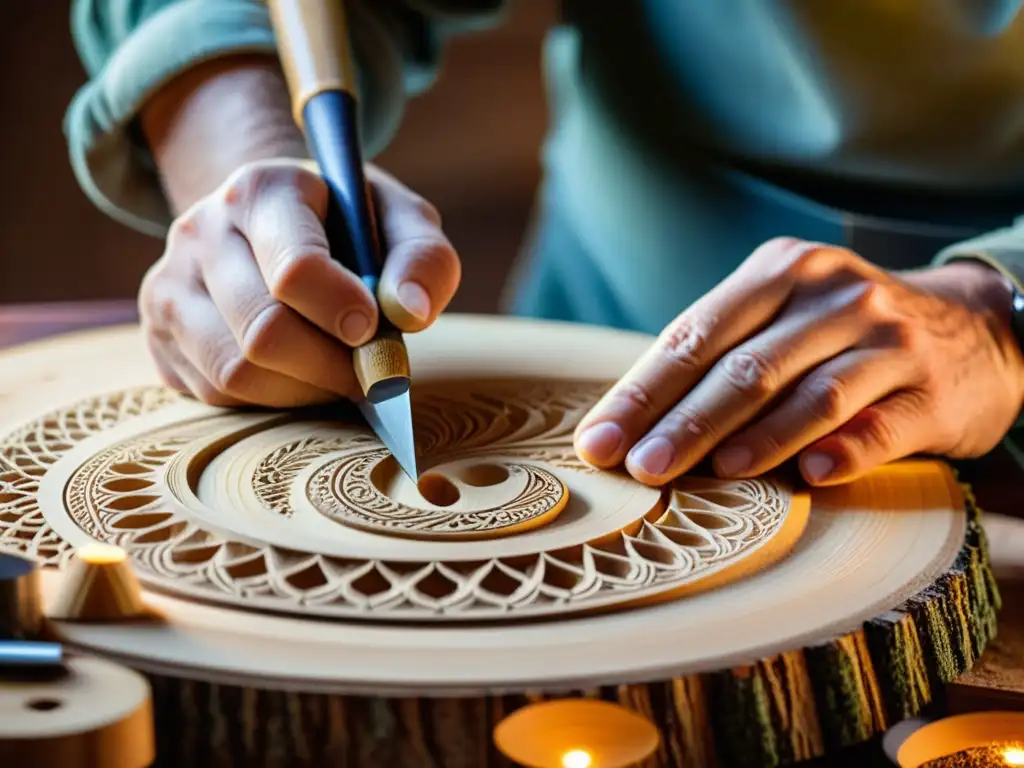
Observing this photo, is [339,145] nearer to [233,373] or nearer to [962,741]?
[233,373]

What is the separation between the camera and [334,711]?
1.92 feet

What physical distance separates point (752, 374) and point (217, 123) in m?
0.65

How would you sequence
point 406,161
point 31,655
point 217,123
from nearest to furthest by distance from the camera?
1. point 31,655
2. point 217,123
3. point 406,161

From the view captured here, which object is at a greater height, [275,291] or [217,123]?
[217,123]

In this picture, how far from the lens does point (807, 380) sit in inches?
36.4

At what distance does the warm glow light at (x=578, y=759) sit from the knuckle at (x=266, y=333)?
0.43 metres

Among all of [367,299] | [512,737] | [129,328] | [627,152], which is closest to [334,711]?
[512,737]

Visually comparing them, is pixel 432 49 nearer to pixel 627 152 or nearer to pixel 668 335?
pixel 627 152

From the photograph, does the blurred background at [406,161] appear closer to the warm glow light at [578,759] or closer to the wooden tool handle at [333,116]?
the wooden tool handle at [333,116]

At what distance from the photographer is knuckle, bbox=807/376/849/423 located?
2.95 feet

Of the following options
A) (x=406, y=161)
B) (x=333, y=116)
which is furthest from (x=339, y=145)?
(x=406, y=161)

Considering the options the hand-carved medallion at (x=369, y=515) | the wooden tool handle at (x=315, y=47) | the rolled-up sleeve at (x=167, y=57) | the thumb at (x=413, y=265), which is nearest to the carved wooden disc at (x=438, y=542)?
the hand-carved medallion at (x=369, y=515)

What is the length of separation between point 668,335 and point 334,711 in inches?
18.3

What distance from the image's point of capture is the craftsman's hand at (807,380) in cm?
89
